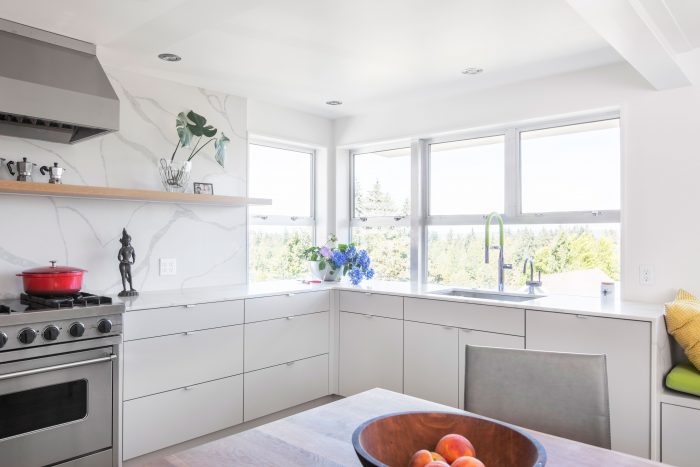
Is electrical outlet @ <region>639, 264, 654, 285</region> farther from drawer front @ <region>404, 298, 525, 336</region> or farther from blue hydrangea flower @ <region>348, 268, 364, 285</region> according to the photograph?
blue hydrangea flower @ <region>348, 268, 364, 285</region>

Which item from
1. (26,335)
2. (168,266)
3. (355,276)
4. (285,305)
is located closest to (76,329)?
(26,335)

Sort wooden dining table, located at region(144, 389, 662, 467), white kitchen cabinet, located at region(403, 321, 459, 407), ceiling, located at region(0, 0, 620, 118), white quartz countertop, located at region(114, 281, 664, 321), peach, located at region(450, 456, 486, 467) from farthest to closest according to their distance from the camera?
1. white kitchen cabinet, located at region(403, 321, 459, 407)
2. white quartz countertop, located at region(114, 281, 664, 321)
3. ceiling, located at region(0, 0, 620, 118)
4. wooden dining table, located at region(144, 389, 662, 467)
5. peach, located at region(450, 456, 486, 467)

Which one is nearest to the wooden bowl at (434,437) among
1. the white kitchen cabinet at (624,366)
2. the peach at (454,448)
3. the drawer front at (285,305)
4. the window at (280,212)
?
the peach at (454,448)

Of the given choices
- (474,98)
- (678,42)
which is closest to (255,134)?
(474,98)

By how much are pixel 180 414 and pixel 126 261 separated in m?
0.93

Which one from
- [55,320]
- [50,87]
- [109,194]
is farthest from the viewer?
[109,194]

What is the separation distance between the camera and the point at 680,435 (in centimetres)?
233

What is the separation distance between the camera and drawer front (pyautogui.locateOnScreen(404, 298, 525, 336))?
2.83m

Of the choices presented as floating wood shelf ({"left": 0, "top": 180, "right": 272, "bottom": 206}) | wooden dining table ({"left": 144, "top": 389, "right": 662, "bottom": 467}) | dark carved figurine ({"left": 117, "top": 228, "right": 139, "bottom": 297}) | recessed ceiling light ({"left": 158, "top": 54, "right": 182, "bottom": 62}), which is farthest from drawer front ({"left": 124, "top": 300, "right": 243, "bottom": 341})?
wooden dining table ({"left": 144, "top": 389, "right": 662, "bottom": 467})

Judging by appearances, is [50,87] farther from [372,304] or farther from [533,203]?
[533,203]

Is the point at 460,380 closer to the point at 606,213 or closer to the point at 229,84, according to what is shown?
the point at 606,213

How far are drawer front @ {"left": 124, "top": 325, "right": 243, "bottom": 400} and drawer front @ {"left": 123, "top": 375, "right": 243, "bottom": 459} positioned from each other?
0.16 ft

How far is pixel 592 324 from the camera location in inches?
101

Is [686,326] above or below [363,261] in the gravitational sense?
below
